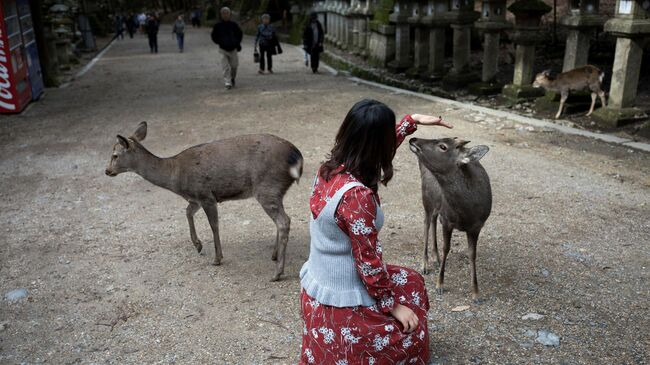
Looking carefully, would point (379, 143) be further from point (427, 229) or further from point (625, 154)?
point (625, 154)

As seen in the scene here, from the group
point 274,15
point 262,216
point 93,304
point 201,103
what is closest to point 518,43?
point 201,103

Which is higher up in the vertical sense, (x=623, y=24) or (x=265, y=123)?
(x=623, y=24)

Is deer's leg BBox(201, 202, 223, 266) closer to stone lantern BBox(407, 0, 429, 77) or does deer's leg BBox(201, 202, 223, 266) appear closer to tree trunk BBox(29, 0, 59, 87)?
stone lantern BBox(407, 0, 429, 77)

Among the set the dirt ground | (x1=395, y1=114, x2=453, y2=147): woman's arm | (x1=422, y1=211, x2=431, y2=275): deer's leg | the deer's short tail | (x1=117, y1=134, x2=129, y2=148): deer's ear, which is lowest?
the dirt ground

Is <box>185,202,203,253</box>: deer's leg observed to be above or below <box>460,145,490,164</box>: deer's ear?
below

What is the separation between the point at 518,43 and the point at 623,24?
Answer: 2.82 metres

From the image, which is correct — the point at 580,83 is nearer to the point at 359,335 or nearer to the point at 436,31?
the point at 436,31

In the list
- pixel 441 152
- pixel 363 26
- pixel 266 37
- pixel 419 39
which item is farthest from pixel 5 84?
pixel 363 26

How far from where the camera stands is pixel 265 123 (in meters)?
10.3

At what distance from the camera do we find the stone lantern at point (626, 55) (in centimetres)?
848

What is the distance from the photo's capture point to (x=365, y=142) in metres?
2.81

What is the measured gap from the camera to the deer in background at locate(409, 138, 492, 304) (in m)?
3.76

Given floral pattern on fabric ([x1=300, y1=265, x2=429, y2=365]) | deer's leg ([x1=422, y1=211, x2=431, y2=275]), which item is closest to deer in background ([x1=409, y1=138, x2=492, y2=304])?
deer's leg ([x1=422, y1=211, x2=431, y2=275])

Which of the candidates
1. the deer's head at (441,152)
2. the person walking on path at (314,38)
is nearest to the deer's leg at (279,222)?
the deer's head at (441,152)
